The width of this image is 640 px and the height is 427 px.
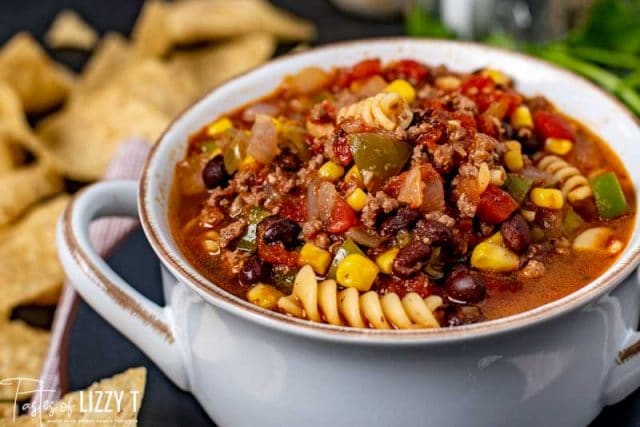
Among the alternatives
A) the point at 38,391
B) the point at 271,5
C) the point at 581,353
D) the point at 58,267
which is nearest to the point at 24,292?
the point at 58,267

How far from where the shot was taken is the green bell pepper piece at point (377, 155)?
9.05ft

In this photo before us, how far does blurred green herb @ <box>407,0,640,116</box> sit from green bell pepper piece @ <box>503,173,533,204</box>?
2.49 m

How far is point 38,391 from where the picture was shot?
3.57 m

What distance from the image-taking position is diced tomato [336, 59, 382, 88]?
3.56 meters

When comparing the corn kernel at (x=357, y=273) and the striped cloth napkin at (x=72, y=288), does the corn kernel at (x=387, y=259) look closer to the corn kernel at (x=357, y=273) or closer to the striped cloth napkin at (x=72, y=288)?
the corn kernel at (x=357, y=273)

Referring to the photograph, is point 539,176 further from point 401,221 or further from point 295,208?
point 295,208

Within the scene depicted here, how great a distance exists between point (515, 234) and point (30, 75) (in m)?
4.06

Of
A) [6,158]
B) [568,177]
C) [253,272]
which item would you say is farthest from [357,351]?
[6,158]

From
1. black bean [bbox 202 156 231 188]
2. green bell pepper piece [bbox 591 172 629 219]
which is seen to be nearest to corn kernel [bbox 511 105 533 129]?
green bell pepper piece [bbox 591 172 629 219]

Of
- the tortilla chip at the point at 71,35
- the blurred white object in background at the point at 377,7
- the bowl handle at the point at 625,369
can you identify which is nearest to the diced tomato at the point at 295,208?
the bowl handle at the point at 625,369

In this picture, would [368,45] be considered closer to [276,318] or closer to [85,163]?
[276,318]

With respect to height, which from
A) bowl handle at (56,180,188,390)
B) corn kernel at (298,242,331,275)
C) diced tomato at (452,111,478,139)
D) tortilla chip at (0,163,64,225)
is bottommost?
tortilla chip at (0,163,64,225)

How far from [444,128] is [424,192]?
10.3 inches

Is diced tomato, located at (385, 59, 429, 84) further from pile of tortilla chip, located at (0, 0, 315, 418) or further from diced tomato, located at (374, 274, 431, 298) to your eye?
pile of tortilla chip, located at (0, 0, 315, 418)
